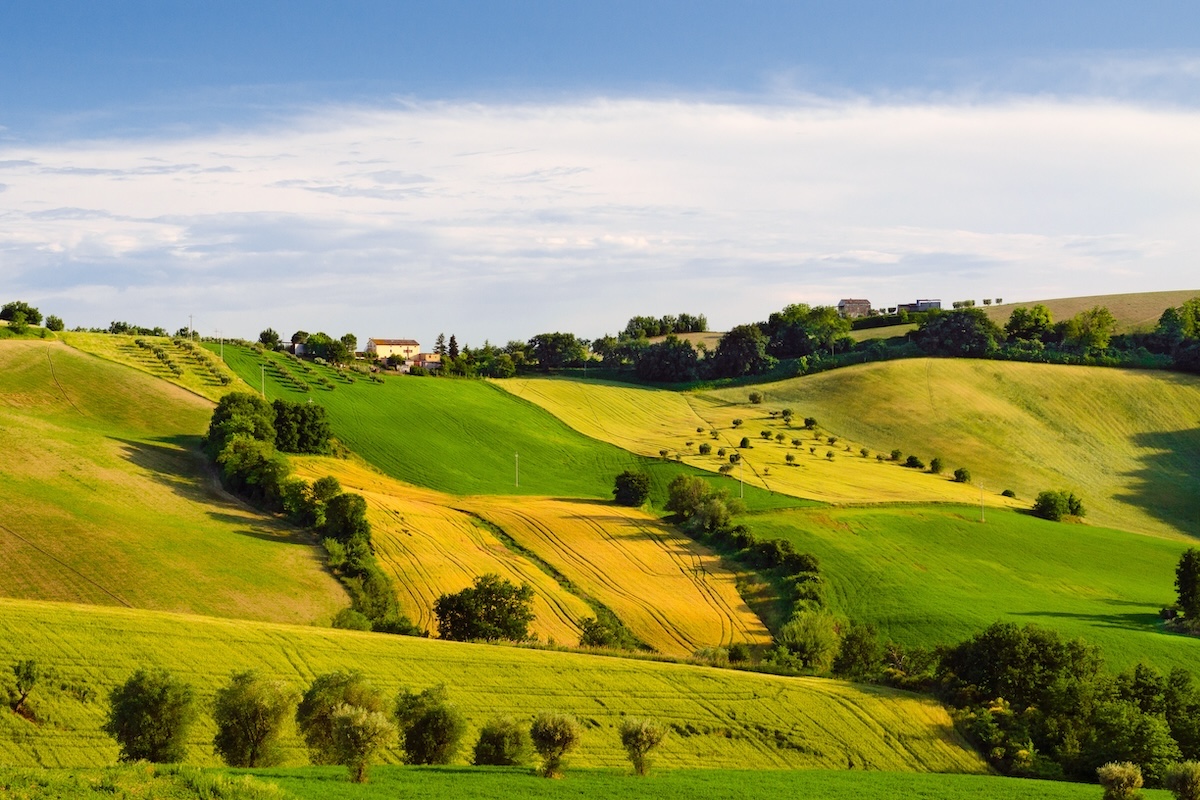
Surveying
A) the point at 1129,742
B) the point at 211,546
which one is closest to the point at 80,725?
the point at 211,546

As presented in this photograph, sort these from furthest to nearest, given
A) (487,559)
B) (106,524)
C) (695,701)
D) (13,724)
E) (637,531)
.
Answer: (637,531) < (487,559) < (106,524) < (695,701) < (13,724)

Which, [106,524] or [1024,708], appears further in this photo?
[106,524]

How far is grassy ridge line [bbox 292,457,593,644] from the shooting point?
72.8m

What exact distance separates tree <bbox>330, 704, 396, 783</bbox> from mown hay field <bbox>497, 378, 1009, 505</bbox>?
72.5 m

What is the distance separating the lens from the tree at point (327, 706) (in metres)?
39.8

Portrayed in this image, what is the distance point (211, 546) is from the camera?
246 ft

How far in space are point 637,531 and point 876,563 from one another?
1888 centimetres

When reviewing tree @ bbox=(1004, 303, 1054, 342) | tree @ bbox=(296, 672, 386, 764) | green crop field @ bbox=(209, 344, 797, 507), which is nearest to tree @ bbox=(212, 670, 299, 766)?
tree @ bbox=(296, 672, 386, 764)

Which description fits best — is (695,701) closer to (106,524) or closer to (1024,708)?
(1024,708)

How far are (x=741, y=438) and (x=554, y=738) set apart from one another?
94142 millimetres

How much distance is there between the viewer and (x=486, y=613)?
6706cm

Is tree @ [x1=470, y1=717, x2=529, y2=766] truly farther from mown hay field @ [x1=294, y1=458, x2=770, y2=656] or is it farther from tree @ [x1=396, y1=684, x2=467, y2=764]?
mown hay field @ [x1=294, y1=458, x2=770, y2=656]

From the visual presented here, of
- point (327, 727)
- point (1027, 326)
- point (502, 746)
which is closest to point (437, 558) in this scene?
point (327, 727)

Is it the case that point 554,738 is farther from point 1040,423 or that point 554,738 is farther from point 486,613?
point 1040,423
